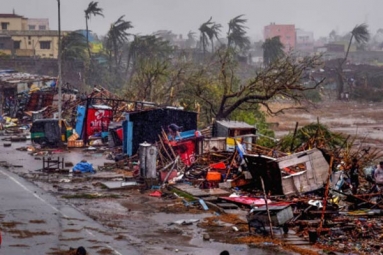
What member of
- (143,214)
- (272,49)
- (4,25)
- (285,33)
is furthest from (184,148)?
(285,33)

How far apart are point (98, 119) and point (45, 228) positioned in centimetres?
1631

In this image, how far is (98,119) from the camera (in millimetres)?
32438

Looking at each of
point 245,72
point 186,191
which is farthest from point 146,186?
point 245,72

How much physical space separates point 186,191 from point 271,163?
2.53 meters

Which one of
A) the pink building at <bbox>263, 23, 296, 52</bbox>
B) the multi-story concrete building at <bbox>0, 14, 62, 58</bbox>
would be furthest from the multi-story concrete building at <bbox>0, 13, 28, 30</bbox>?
the pink building at <bbox>263, 23, 296, 52</bbox>

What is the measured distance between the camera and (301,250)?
14508 millimetres

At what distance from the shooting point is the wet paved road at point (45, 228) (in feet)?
48.1

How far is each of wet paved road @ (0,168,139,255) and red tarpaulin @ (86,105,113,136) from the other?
1137 cm

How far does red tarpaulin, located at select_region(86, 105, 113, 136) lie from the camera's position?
3222 cm

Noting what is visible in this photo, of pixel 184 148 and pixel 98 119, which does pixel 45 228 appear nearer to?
pixel 184 148

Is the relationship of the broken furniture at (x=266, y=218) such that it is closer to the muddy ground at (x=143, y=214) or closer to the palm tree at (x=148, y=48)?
the muddy ground at (x=143, y=214)

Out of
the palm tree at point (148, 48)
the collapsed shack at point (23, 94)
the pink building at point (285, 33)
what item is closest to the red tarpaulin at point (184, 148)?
the collapsed shack at point (23, 94)

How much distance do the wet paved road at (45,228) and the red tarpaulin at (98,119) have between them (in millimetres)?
11375

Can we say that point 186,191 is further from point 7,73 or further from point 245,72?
point 245,72
